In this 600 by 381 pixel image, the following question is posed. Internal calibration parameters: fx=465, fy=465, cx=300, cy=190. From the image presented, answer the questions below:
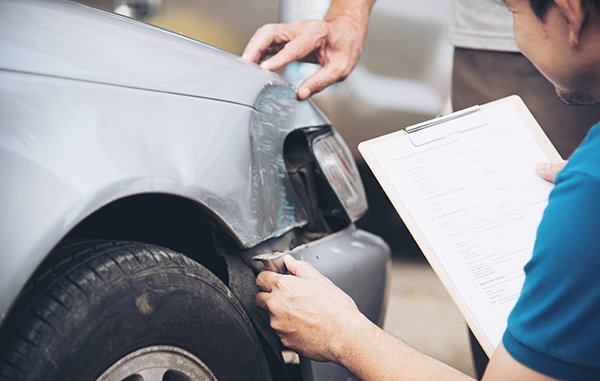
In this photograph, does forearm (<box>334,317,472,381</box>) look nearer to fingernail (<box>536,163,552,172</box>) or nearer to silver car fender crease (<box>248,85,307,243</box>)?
silver car fender crease (<box>248,85,307,243</box>)

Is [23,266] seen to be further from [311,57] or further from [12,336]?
[311,57]

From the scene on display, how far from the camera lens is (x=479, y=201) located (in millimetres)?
1062

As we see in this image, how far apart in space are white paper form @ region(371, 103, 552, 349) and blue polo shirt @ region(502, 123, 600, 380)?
1.01 feet

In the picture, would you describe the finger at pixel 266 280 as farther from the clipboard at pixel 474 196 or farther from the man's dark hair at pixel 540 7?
the man's dark hair at pixel 540 7

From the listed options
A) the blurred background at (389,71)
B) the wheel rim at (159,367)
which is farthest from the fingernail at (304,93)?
the blurred background at (389,71)

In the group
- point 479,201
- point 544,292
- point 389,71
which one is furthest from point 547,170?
point 389,71

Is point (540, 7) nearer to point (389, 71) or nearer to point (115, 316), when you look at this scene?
point (115, 316)

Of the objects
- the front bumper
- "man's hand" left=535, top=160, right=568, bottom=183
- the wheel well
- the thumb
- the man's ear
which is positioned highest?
the man's ear

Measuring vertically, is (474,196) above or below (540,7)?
below

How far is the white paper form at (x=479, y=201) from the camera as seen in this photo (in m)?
1.01

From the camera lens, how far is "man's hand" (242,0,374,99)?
144 cm

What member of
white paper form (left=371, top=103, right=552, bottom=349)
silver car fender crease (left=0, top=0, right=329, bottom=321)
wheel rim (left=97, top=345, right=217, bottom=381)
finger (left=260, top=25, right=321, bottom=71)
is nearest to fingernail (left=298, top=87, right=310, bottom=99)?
finger (left=260, top=25, right=321, bottom=71)

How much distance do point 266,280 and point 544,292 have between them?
0.58 meters

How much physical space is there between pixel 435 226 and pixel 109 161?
2.25 feet
